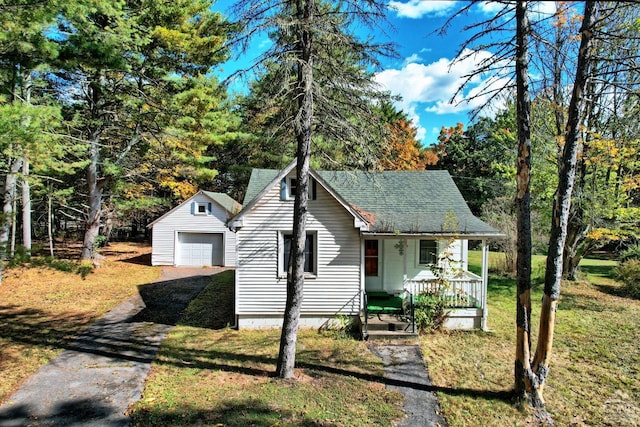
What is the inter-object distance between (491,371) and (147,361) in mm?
8307

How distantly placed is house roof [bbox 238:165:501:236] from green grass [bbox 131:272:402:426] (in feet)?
13.4

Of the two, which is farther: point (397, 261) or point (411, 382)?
point (397, 261)

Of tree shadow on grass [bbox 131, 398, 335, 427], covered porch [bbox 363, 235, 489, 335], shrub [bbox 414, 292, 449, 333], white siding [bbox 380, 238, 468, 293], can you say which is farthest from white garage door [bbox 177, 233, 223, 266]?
tree shadow on grass [bbox 131, 398, 335, 427]

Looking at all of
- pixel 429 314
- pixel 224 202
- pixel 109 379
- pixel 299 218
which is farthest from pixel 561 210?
pixel 224 202

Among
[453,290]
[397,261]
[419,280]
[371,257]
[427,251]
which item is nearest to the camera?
[453,290]

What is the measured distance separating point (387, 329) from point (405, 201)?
4.98 metres

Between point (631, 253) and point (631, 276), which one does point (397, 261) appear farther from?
point (631, 253)

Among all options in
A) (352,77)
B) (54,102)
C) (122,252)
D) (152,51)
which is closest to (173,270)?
(122,252)

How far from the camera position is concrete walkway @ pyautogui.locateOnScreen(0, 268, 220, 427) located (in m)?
6.20

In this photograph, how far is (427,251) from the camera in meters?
12.8

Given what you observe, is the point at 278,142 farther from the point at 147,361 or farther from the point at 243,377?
the point at 147,361

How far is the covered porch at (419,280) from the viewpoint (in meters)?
10.7

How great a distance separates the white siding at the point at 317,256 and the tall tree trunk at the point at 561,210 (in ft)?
17.1

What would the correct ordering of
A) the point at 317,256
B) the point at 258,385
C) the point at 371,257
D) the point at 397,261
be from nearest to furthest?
the point at 258,385 < the point at 317,256 < the point at 397,261 < the point at 371,257
